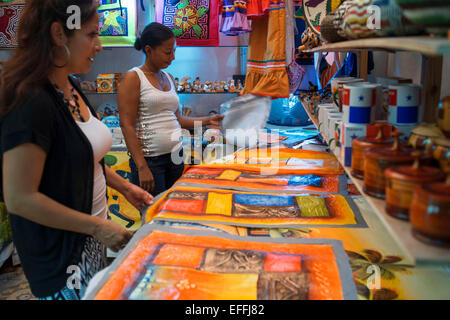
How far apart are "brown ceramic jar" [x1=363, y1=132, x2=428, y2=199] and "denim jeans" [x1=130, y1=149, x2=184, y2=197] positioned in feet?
6.21

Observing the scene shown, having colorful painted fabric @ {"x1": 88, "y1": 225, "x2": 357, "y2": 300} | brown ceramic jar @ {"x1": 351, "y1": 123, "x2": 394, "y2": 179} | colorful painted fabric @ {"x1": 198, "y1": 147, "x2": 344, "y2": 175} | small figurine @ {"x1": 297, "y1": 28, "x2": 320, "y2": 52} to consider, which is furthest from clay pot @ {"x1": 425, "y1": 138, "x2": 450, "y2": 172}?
small figurine @ {"x1": 297, "y1": 28, "x2": 320, "y2": 52}

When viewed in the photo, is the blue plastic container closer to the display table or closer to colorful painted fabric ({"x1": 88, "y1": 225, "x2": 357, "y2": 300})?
the display table

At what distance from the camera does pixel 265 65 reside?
11.5ft

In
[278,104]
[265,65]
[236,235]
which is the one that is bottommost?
[236,235]

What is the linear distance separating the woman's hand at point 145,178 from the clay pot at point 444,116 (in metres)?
1.91

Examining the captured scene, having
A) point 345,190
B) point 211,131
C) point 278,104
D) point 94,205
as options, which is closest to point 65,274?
point 94,205

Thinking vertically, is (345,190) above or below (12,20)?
below

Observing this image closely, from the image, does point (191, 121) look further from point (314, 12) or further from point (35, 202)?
point (35, 202)

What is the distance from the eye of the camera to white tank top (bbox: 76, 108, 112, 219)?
1.48m

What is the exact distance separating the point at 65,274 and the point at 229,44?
3307mm

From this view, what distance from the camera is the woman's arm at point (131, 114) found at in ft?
8.59

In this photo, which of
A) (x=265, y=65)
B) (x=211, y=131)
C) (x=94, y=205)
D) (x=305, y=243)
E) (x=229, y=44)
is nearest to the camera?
(x=305, y=243)
